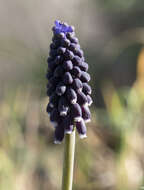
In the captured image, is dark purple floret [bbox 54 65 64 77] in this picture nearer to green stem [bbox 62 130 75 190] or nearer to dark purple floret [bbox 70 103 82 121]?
dark purple floret [bbox 70 103 82 121]

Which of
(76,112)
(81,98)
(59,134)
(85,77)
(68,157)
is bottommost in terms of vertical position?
(68,157)

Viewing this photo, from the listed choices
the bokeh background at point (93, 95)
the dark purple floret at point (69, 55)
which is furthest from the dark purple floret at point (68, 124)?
the bokeh background at point (93, 95)

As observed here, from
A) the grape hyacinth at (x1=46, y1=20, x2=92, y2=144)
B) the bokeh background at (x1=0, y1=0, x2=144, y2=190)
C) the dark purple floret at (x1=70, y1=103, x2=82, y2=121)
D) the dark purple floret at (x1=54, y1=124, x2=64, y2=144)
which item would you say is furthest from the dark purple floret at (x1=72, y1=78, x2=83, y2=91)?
the bokeh background at (x1=0, y1=0, x2=144, y2=190)

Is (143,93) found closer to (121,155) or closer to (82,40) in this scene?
(121,155)

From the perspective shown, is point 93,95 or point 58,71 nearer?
point 58,71

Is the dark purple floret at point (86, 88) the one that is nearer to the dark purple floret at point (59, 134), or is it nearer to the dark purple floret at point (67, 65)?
the dark purple floret at point (67, 65)

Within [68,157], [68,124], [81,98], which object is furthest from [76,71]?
[68,157]

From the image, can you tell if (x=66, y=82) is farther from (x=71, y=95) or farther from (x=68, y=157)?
(x=68, y=157)
